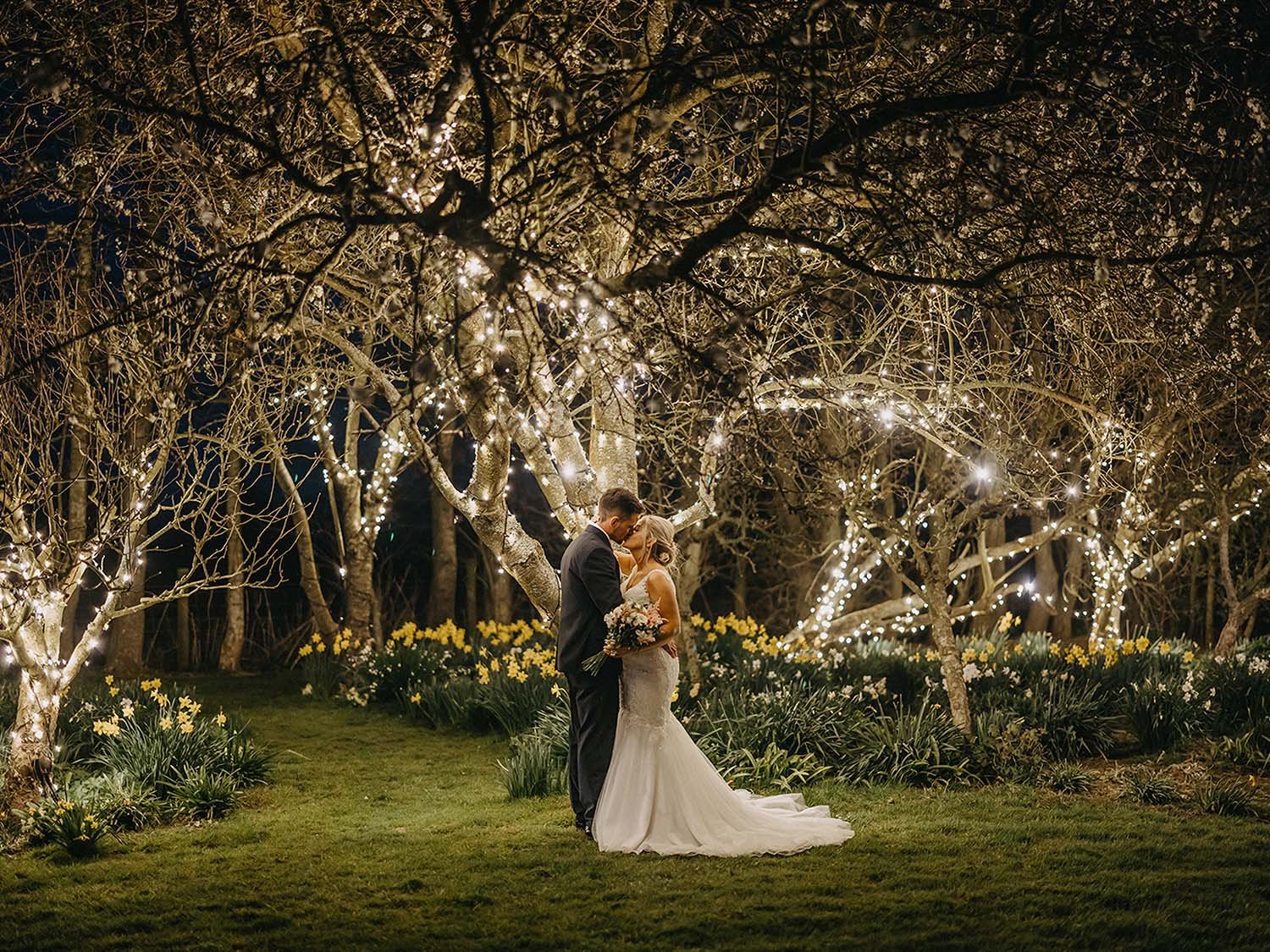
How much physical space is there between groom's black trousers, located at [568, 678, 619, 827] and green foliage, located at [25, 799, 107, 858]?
2733mm

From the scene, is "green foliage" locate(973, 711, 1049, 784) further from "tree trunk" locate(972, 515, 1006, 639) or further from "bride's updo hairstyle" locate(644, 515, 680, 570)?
"tree trunk" locate(972, 515, 1006, 639)

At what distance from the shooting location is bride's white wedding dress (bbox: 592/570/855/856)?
6.07m

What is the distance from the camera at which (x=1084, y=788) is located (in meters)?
7.60

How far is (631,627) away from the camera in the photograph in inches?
246

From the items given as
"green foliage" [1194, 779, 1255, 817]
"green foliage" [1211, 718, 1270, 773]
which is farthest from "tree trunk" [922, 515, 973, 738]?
"green foliage" [1211, 718, 1270, 773]

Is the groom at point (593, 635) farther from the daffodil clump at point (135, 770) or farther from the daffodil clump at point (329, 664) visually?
the daffodil clump at point (329, 664)

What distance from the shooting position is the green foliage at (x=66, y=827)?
624cm

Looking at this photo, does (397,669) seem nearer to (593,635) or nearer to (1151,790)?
(593,635)

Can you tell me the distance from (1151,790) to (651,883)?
373 cm

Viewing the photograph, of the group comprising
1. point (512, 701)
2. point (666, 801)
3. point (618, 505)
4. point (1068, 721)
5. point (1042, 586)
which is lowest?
point (666, 801)

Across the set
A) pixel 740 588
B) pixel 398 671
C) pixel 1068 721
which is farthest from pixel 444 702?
pixel 740 588

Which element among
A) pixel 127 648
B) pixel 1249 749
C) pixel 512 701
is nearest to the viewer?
pixel 1249 749

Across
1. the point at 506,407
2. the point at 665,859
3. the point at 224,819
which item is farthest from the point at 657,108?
the point at 224,819

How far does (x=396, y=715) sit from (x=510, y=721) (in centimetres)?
206
